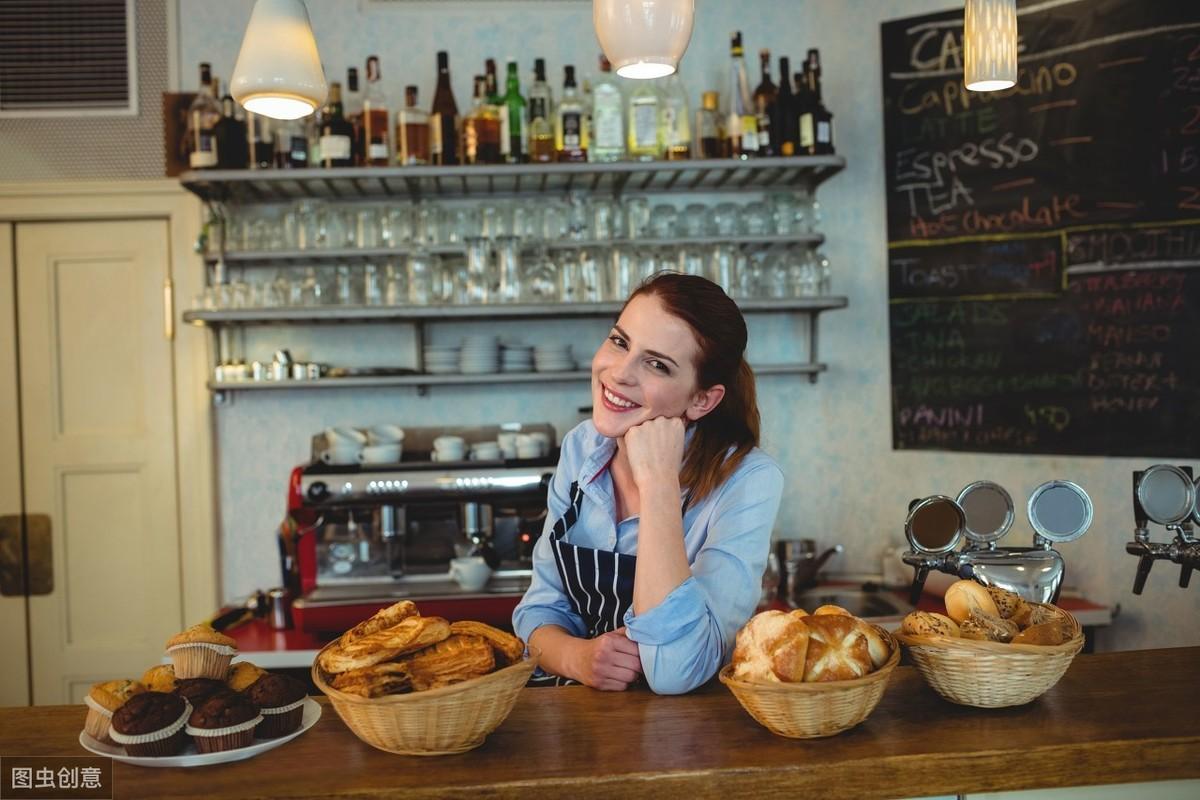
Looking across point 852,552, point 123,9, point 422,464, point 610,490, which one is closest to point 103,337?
point 123,9

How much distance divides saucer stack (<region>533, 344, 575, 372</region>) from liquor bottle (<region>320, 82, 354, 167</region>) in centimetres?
87

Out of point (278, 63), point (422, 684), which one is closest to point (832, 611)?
point (422, 684)

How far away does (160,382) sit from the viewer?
144 inches

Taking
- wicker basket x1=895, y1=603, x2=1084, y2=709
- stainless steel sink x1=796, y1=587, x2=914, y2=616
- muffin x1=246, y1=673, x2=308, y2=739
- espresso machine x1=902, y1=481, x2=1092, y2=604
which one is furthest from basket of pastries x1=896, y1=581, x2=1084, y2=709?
stainless steel sink x1=796, y1=587, x2=914, y2=616

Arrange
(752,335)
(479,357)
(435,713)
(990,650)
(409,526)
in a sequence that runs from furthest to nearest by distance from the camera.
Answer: (752,335)
(479,357)
(409,526)
(990,650)
(435,713)

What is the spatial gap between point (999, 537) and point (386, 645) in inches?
42.9

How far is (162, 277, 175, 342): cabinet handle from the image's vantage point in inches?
143

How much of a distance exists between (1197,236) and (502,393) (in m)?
2.21

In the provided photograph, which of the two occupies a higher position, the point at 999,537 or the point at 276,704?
the point at 999,537

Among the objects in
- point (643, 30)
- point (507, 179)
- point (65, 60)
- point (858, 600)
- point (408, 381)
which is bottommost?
point (858, 600)

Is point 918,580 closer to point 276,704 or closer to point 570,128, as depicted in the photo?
point 276,704

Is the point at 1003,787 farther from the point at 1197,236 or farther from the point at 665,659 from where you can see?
the point at 1197,236

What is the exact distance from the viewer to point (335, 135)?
332cm

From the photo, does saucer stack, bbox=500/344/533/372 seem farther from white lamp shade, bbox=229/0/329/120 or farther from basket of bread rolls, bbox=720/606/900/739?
basket of bread rolls, bbox=720/606/900/739
